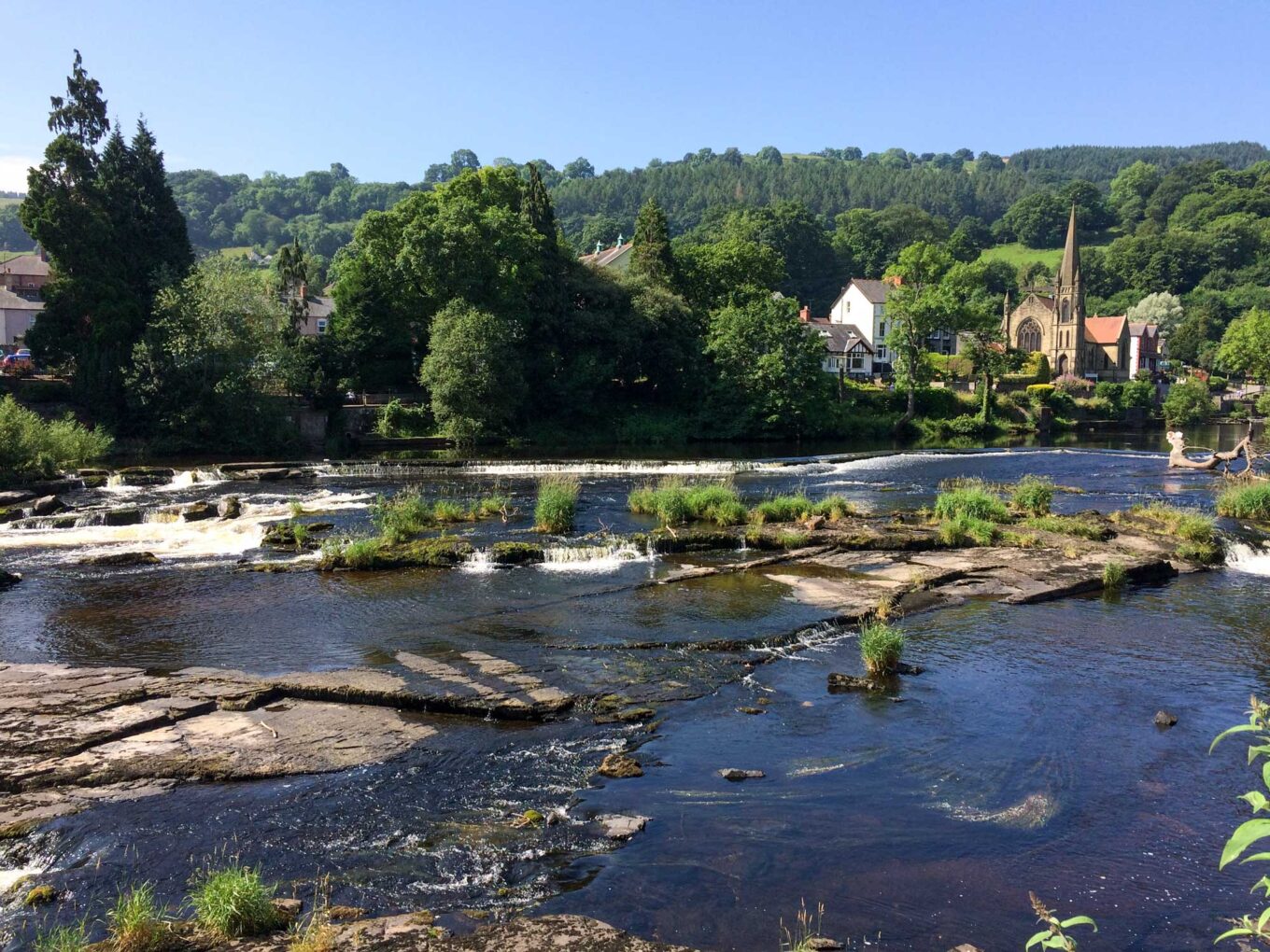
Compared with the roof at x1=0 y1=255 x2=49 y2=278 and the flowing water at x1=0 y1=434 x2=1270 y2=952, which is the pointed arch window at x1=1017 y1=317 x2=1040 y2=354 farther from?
the roof at x1=0 y1=255 x2=49 y2=278

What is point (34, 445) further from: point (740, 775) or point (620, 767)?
point (740, 775)

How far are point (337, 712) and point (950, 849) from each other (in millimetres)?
8865

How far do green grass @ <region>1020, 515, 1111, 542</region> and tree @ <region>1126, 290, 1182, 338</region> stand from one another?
402ft

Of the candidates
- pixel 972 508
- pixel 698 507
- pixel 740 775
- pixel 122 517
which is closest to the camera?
pixel 740 775

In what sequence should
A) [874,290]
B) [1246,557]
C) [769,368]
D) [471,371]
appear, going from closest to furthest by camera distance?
[1246,557], [471,371], [769,368], [874,290]

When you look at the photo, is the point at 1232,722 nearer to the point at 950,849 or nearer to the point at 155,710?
the point at 950,849

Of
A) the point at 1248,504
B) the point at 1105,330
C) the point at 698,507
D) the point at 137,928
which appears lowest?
the point at 137,928

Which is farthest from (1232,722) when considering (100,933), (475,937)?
(100,933)

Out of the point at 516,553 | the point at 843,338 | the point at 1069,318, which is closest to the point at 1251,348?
the point at 1069,318

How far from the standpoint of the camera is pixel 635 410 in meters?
67.4

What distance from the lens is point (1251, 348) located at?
83.7 m

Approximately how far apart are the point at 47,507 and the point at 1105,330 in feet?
388

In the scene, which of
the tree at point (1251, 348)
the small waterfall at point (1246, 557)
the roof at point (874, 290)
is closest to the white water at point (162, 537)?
the small waterfall at point (1246, 557)

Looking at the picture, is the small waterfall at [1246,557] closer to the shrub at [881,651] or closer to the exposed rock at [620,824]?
the shrub at [881,651]
